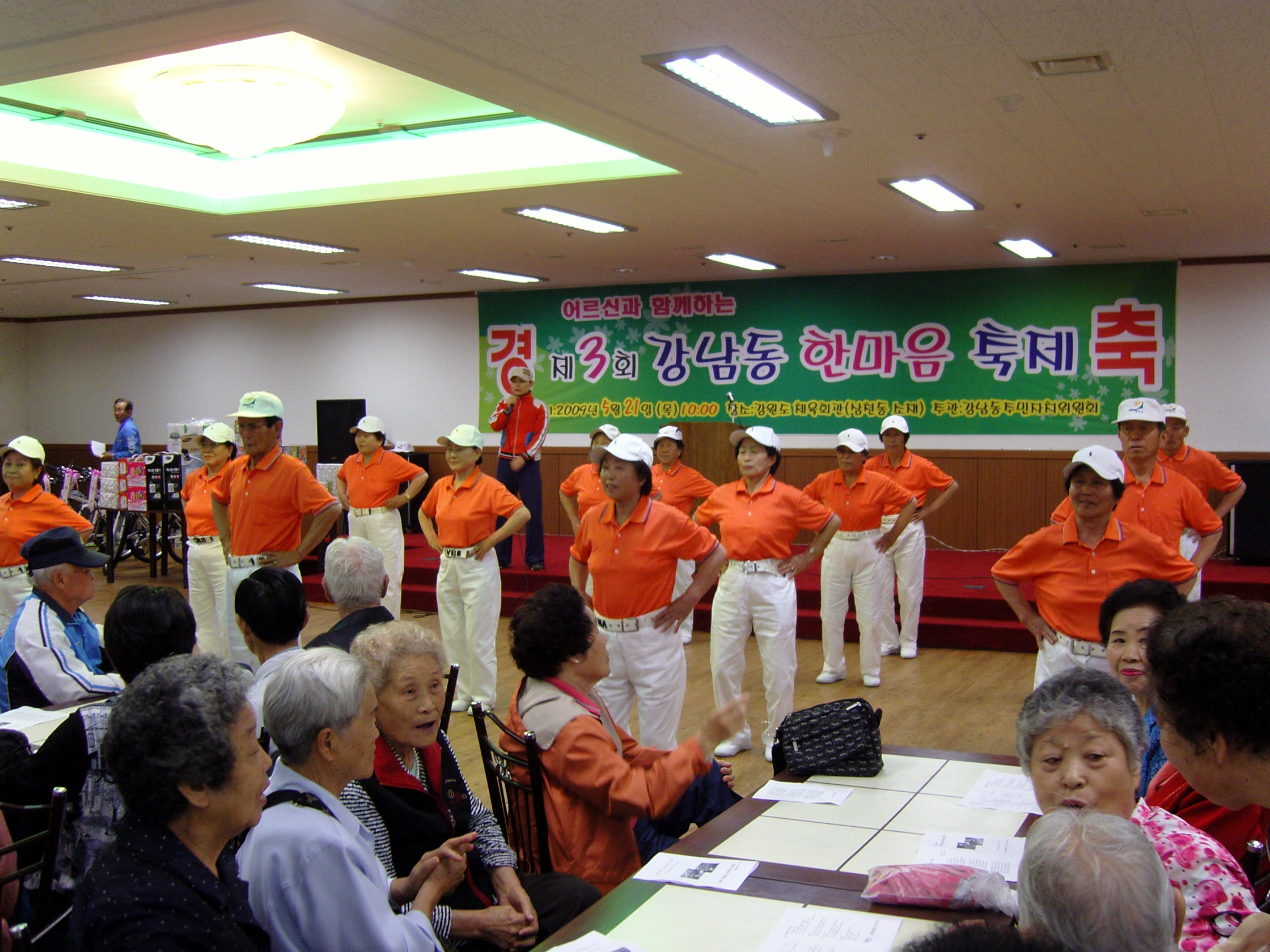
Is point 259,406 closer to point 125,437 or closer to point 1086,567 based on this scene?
point 1086,567

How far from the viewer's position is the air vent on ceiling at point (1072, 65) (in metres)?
4.18

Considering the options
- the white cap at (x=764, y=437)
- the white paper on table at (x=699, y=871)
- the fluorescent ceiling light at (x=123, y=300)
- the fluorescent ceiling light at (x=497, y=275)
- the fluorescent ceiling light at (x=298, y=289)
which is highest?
the fluorescent ceiling light at (x=123, y=300)

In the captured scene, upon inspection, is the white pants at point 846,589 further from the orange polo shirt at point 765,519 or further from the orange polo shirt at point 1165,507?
the orange polo shirt at point 1165,507

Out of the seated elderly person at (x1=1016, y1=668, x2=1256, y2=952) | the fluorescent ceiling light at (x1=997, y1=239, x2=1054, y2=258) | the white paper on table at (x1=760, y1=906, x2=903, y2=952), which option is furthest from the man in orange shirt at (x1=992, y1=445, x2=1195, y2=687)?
the fluorescent ceiling light at (x1=997, y1=239, x2=1054, y2=258)

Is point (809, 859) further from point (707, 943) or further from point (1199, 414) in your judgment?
point (1199, 414)

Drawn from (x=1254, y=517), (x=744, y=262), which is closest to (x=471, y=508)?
(x=744, y=262)

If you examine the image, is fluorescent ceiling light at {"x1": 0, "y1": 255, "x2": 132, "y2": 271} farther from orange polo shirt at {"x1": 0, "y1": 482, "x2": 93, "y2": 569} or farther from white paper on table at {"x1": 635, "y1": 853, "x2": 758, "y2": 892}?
white paper on table at {"x1": 635, "y1": 853, "x2": 758, "y2": 892}

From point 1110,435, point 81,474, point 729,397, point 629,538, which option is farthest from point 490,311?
point 629,538

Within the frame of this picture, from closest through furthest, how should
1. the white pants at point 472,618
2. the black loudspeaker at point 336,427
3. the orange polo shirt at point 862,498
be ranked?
1. the white pants at point 472,618
2. the orange polo shirt at point 862,498
3. the black loudspeaker at point 336,427

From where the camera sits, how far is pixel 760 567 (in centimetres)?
548

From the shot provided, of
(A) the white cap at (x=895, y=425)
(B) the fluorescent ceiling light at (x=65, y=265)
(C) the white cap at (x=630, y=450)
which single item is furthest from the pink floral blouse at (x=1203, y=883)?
(B) the fluorescent ceiling light at (x=65, y=265)

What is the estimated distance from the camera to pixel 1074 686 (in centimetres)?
233

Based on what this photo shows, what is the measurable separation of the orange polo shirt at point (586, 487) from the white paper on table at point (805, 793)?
508 cm

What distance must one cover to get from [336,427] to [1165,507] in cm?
1060
